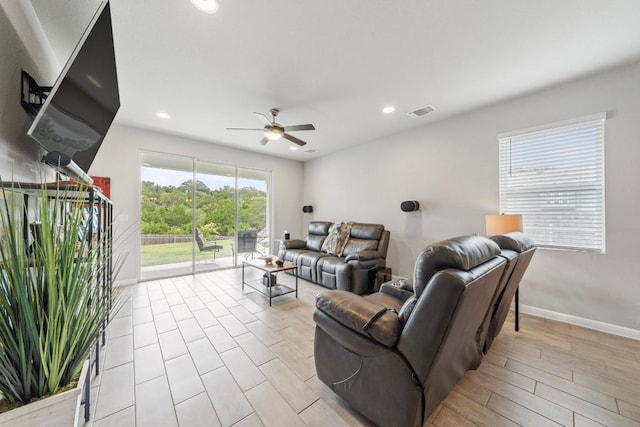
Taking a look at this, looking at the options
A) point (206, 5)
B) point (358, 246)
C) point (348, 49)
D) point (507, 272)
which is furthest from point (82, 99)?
point (358, 246)

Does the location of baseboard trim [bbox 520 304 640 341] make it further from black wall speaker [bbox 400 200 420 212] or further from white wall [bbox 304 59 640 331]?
black wall speaker [bbox 400 200 420 212]

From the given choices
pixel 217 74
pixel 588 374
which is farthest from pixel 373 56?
pixel 588 374

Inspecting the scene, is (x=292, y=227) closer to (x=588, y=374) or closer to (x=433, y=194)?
(x=433, y=194)

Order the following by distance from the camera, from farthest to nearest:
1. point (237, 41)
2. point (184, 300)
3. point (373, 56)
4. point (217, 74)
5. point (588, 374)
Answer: point (184, 300), point (217, 74), point (373, 56), point (237, 41), point (588, 374)

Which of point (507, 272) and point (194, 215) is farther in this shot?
Answer: point (194, 215)

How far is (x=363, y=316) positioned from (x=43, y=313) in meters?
1.37

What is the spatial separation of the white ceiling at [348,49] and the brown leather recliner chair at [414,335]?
1831mm

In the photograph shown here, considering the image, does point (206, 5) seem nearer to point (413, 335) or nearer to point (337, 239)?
point (413, 335)

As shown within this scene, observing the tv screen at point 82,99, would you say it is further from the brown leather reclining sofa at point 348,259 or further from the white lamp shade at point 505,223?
the white lamp shade at point 505,223

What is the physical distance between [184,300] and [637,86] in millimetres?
5875

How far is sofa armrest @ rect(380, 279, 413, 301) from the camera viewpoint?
2223 mm

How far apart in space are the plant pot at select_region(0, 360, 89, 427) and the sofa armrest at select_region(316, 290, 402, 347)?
1160 mm

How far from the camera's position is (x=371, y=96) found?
9.93 feet

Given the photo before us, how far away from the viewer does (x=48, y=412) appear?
81 centimetres
